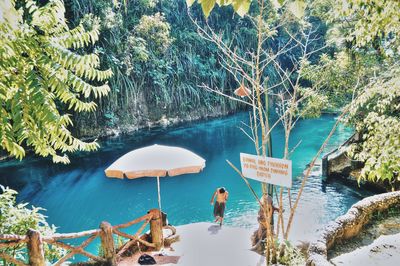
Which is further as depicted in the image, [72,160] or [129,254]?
[72,160]

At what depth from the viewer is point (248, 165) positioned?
3.76 meters

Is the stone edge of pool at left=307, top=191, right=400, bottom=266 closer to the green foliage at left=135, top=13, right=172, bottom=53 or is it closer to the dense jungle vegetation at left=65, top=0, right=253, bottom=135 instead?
the dense jungle vegetation at left=65, top=0, right=253, bottom=135

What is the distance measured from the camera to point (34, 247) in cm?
461

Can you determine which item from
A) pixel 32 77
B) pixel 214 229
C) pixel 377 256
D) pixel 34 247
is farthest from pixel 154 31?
pixel 377 256

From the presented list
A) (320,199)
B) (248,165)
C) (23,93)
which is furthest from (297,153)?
(23,93)

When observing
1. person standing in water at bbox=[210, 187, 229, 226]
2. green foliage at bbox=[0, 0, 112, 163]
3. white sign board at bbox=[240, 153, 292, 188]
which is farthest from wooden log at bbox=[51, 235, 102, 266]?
person standing in water at bbox=[210, 187, 229, 226]

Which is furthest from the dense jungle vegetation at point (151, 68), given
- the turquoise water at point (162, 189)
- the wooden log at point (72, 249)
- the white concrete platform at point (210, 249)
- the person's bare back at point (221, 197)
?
the person's bare back at point (221, 197)

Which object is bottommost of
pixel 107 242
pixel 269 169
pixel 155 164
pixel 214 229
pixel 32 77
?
pixel 214 229

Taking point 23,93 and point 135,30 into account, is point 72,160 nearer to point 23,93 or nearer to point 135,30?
point 135,30

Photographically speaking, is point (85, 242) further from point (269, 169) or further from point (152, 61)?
point (152, 61)

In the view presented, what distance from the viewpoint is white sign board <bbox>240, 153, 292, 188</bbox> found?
11.2 feet

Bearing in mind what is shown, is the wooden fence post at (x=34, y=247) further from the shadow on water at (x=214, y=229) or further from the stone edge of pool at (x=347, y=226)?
the stone edge of pool at (x=347, y=226)

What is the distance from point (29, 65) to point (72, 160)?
693 inches

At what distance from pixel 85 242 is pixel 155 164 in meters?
1.85
